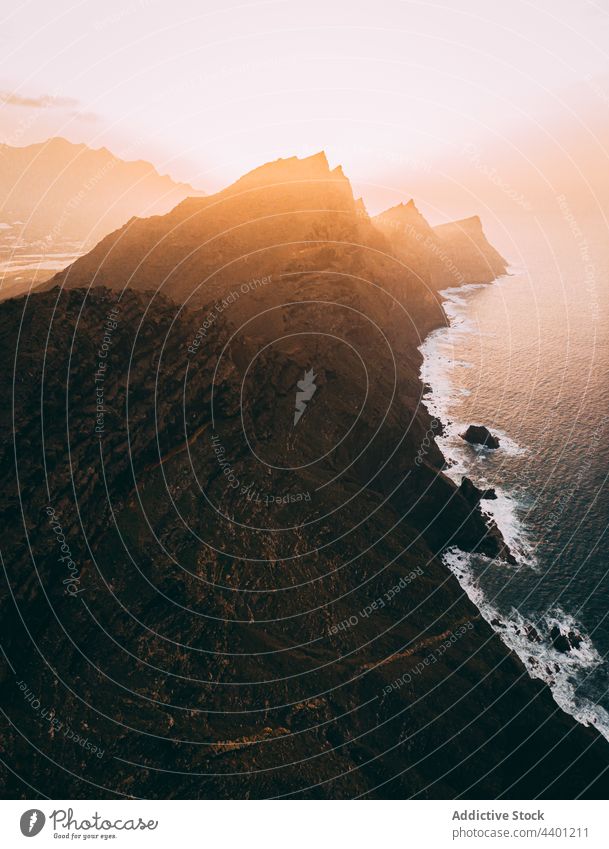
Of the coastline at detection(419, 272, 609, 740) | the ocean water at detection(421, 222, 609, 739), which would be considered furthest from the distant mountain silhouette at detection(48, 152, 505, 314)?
the coastline at detection(419, 272, 609, 740)

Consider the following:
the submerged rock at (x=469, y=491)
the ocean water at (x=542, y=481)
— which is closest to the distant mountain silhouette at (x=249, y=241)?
the ocean water at (x=542, y=481)


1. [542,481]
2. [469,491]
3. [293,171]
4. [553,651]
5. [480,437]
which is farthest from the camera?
[293,171]

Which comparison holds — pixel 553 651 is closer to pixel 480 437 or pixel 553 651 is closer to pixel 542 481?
pixel 542 481

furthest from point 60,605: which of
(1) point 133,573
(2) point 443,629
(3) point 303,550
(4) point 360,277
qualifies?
(4) point 360,277

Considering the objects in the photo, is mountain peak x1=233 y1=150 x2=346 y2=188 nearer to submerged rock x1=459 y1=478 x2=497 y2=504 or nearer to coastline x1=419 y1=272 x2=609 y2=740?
coastline x1=419 y1=272 x2=609 y2=740

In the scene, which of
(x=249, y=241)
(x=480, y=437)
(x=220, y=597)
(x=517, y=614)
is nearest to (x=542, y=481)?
(x=480, y=437)
